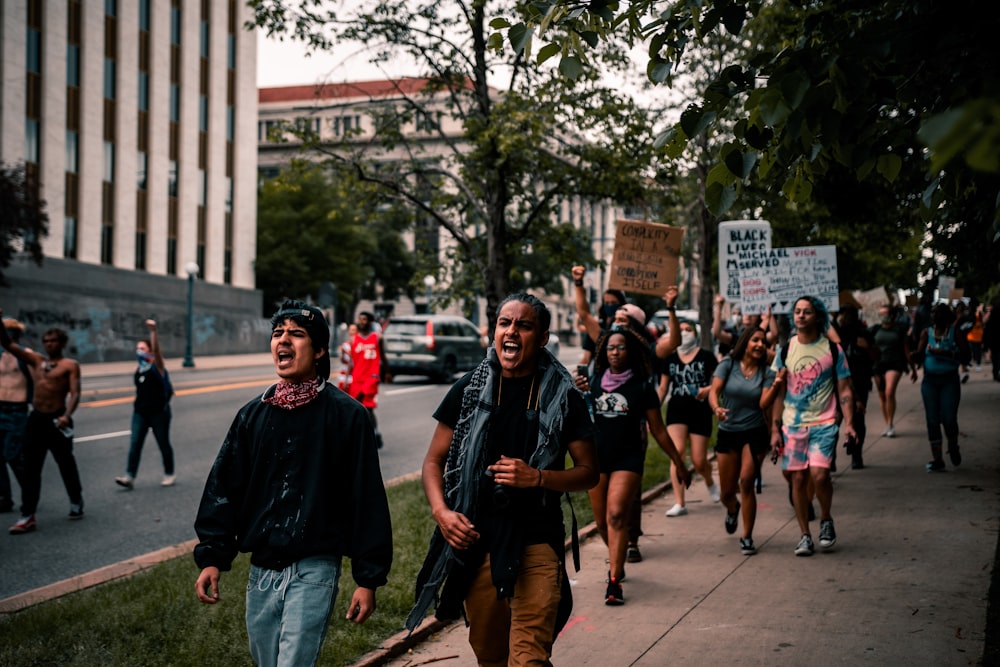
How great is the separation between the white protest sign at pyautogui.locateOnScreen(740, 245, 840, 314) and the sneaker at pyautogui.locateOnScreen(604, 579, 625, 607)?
5.07m

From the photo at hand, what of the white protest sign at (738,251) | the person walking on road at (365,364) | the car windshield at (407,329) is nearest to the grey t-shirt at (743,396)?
the white protest sign at (738,251)

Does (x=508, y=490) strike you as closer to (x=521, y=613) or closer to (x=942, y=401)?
(x=521, y=613)

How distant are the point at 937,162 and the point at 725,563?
6.11 metres

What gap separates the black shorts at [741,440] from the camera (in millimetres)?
8055

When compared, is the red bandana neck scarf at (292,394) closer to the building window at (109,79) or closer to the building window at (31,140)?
the building window at (31,140)

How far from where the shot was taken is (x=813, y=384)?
7.71 m

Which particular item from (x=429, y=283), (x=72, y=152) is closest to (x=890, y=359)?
(x=429, y=283)

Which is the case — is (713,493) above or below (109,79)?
below

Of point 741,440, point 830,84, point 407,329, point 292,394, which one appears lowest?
point 741,440

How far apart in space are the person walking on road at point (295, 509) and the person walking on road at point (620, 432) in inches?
121

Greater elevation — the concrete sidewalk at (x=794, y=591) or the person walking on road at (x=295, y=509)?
the person walking on road at (x=295, y=509)

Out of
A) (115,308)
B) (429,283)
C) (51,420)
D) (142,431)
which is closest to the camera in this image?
(51,420)

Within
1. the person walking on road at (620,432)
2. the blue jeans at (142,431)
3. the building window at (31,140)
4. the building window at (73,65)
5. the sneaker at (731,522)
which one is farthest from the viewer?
the building window at (73,65)

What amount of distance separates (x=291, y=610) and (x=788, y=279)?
8.67 m
